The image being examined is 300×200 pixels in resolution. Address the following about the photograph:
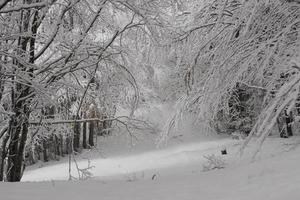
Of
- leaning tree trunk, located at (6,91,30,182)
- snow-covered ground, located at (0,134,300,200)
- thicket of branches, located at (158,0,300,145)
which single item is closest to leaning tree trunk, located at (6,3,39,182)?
leaning tree trunk, located at (6,91,30,182)

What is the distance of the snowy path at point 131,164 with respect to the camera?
20823 mm

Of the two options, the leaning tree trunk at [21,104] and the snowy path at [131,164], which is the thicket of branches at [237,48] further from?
the snowy path at [131,164]

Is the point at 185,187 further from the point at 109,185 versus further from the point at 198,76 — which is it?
the point at 198,76

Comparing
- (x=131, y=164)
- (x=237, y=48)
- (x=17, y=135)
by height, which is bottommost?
(x=131, y=164)

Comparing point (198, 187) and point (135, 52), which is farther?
point (135, 52)

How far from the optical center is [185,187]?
20.4ft

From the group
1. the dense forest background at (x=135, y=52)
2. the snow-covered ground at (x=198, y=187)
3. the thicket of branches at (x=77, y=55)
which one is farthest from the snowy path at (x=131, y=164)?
the snow-covered ground at (x=198, y=187)

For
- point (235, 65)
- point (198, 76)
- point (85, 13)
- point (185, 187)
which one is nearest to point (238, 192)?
point (185, 187)

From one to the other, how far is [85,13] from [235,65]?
3707 millimetres

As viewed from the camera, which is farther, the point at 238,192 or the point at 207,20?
the point at 207,20

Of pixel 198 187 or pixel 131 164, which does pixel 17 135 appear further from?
pixel 131 164

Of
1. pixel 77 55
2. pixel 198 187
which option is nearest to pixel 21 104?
pixel 77 55

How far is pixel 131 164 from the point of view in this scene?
2344 cm

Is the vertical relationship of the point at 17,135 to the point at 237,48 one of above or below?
below
